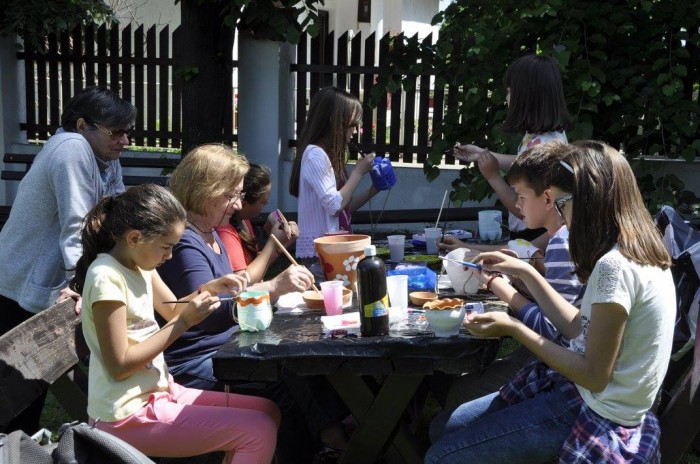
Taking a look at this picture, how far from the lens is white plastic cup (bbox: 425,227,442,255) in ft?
12.5

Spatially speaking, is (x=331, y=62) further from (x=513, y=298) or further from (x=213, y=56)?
(x=513, y=298)

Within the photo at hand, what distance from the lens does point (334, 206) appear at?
4.15 meters

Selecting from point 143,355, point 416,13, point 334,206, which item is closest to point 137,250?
point 143,355

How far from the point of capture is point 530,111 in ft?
12.7

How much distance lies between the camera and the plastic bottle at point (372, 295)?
2.44 metres

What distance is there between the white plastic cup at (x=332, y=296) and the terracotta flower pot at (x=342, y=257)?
35 cm

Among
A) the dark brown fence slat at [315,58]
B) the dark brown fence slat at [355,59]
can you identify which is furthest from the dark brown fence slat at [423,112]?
the dark brown fence slat at [315,58]

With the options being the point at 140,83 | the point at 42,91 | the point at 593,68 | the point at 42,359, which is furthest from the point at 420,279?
the point at 42,91

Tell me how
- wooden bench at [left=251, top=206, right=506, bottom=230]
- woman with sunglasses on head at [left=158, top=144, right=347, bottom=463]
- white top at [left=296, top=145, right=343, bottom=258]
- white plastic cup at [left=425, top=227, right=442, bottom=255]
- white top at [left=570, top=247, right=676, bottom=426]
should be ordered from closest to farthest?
1. white top at [left=570, top=247, right=676, bottom=426]
2. woman with sunglasses on head at [left=158, top=144, right=347, bottom=463]
3. white plastic cup at [left=425, top=227, right=442, bottom=255]
4. white top at [left=296, top=145, right=343, bottom=258]
5. wooden bench at [left=251, top=206, right=506, bottom=230]

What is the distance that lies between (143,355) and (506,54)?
13.2 feet

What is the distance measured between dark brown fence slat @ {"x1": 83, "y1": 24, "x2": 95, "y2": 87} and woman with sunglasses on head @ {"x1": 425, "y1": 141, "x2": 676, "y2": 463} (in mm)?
7782

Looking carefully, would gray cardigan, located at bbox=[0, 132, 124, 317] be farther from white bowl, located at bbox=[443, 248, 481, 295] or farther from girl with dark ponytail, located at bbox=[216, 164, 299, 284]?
white bowl, located at bbox=[443, 248, 481, 295]

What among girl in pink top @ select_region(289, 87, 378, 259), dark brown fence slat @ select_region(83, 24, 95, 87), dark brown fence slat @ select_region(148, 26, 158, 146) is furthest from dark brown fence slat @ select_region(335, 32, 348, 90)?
girl in pink top @ select_region(289, 87, 378, 259)

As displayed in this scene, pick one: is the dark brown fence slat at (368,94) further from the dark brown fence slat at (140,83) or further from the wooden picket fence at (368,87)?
the dark brown fence slat at (140,83)
